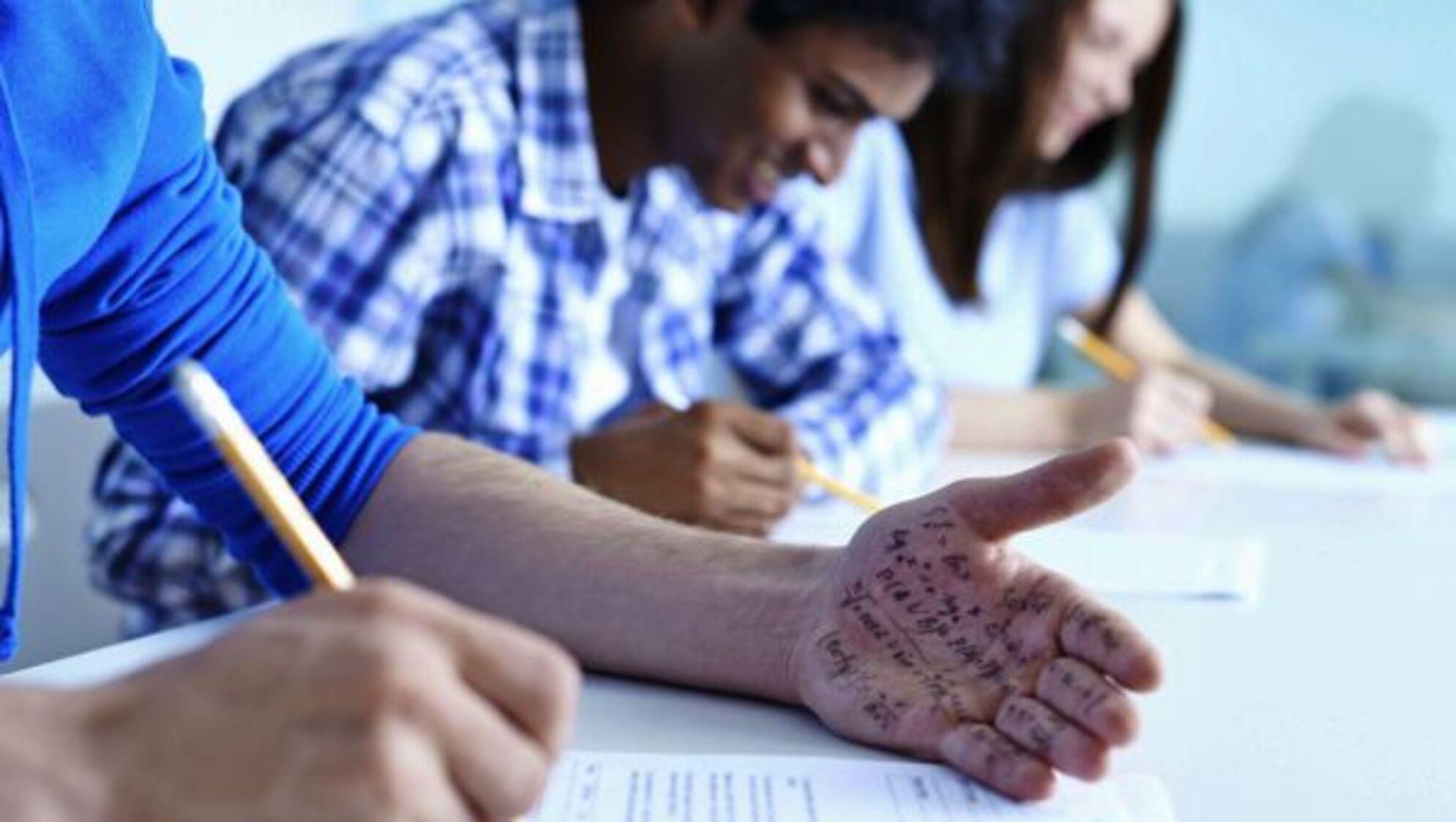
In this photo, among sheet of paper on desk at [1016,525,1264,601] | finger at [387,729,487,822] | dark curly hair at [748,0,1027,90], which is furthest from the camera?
dark curly hair at [748,0,1027,90]

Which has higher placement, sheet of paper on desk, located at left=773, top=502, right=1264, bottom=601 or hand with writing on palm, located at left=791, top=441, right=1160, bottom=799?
hand with writing on palm, located at left=791, top=441, right=1160, bottom=799

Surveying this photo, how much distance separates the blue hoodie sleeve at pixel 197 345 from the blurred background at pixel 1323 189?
241 cm

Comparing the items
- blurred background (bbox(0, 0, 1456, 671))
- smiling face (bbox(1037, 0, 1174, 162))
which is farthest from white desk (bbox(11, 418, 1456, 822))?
blurred background (bbox(0, 0, 1456, 671))

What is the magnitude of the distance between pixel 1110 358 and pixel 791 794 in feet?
5.30

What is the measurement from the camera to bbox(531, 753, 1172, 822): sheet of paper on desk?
71 cm

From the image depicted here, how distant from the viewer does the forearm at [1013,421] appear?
195 centimetres

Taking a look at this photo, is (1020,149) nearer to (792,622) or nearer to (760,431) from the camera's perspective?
(760,431)

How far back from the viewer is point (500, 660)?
47 cm

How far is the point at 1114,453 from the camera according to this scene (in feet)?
2.56

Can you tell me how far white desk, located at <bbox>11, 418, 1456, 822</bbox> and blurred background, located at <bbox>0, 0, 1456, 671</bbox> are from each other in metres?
1.89

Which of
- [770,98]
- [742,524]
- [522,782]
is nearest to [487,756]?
[522,782]

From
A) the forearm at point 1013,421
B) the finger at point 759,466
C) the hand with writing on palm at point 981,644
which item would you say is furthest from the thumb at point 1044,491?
the forearm at point 1013,421

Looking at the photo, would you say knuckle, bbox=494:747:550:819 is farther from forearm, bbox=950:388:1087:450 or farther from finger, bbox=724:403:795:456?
forearm, bbox=950:388:1087:450

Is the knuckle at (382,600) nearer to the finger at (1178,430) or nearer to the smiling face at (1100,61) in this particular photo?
the finger at (1178,430)
